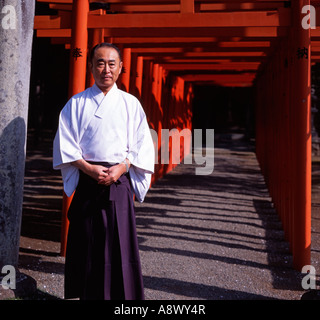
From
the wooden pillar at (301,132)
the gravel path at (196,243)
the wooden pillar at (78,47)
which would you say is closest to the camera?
the gravel path at (196,243)

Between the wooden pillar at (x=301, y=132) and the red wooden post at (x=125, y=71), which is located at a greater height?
the red wooden post at (x=125, y=71)

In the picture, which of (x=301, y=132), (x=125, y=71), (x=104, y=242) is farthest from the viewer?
(x=125, y=71)

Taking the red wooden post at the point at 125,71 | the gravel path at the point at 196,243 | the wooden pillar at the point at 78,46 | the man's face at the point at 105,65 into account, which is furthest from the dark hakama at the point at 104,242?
the red wooden post at the point at 125,71

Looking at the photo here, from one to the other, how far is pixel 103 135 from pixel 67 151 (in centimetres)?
26

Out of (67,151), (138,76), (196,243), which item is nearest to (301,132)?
(196,243)

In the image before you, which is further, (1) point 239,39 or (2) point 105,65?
(1) point 239,39

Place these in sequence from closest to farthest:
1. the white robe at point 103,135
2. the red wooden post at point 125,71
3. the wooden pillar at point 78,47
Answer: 1. the white robe at point 103,135
2. the wooden pillar at point 78,47
3. the red wooden post at point 125,71

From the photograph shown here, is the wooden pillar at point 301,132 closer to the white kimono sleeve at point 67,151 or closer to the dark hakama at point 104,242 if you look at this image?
the dark hakama at point 104,242

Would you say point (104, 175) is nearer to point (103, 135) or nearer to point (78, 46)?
point (103, 135)

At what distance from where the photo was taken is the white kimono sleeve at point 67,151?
2980mm

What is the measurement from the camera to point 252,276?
4.68m

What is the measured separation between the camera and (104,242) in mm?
3025

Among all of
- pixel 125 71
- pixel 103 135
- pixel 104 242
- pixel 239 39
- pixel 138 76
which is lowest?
pixel 104 242

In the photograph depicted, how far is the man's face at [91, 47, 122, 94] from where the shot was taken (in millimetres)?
2988
